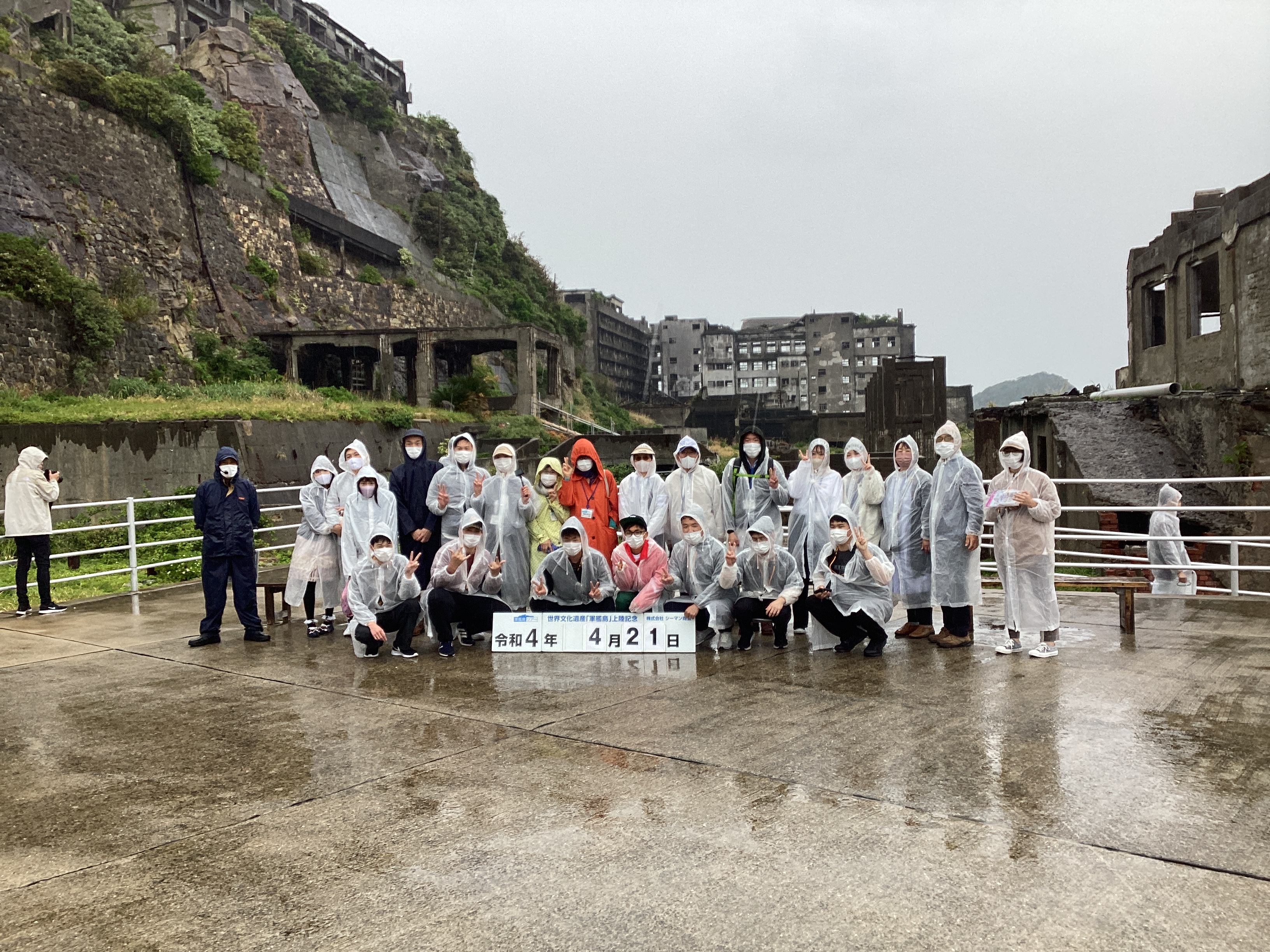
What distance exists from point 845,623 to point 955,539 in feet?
3.73

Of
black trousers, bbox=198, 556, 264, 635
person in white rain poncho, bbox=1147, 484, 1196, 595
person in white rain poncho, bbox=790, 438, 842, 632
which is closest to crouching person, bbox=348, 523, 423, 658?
black trousers, bbox=198, 556, 264, 635

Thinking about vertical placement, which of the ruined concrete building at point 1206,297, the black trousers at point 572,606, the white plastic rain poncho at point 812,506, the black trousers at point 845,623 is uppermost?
the ruined concrete building at point 1206,297

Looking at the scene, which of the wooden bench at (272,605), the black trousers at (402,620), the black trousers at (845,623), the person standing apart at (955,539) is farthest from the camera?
the wooden bench at (272,605)

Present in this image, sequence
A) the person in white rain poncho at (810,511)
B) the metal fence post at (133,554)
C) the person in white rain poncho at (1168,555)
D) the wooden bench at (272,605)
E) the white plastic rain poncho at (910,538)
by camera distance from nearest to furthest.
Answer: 1. the white plastic rain poncho at (910,538)
2. the person in white rain poncho at (810,511)
3. the wooden bench at (272,605)
4. the person in white rain poncho at (1168,555)
5. the metal fence post at (133,554)

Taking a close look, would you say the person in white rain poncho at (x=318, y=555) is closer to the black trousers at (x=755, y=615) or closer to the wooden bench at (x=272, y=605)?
the wooden bench at (x=272, y=605)

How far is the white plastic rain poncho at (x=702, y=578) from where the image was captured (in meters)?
7.62

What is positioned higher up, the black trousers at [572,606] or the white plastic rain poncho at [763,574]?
the white plastic rain poncho at [763,574]

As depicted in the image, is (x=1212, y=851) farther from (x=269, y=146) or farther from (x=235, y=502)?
(x=269, y=146)

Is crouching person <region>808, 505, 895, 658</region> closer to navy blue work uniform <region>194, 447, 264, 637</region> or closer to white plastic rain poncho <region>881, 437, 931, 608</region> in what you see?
white plastic rain poncho <region>881, 437, 931, 608</region>

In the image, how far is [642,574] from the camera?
25.7ft

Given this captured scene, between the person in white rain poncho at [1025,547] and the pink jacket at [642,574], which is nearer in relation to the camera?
the person in white rain poncho at [1025,547]

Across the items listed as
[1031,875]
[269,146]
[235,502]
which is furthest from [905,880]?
[269,146]

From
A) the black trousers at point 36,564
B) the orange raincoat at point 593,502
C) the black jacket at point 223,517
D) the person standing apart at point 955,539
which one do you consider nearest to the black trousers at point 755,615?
the person standing apart at point 955,539

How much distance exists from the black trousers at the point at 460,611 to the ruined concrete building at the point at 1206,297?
15.8 m
